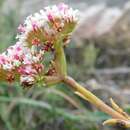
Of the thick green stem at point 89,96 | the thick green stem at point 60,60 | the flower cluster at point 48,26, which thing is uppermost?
the flower cluster at point 48,26

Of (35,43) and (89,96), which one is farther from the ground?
(35,43)

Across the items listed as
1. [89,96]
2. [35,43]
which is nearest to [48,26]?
[35,43]

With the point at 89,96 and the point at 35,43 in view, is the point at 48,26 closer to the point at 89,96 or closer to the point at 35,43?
the point at 35,43

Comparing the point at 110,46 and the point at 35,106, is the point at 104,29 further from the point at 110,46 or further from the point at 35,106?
the point at 35,106

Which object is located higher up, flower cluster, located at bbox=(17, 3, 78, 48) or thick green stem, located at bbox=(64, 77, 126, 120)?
flower cluster, located at bbox=(17, 3, 78, 48)

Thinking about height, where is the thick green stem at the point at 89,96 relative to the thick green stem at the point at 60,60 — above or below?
below

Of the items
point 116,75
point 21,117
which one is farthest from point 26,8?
point 21,117

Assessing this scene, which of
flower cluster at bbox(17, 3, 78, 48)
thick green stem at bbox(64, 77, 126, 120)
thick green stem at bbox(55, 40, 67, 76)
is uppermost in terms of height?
flower cluster at bbox(17, 3, 78, 48)
